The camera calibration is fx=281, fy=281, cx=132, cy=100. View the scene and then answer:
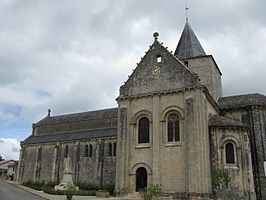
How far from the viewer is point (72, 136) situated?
4625 centimetres

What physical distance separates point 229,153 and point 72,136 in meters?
28.0

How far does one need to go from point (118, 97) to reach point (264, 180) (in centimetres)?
1629

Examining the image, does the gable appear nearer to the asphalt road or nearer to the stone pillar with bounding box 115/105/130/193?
the stone pillar with bounding box 115/105/130/193

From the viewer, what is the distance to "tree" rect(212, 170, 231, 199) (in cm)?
2266

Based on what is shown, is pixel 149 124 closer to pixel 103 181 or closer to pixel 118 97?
pixel 118 97

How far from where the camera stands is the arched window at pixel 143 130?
89.4 ft

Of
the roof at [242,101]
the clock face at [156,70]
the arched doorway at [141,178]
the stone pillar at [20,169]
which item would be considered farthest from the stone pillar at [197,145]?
the stone pillar at [20,169]

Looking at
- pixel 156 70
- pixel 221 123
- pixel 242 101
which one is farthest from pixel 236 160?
pixel 156 70

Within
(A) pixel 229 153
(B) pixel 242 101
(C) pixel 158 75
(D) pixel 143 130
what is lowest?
(A) pixel 229 153

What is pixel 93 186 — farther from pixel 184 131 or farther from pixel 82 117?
pixel 184 131

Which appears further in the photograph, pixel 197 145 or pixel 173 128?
pixel 173 128

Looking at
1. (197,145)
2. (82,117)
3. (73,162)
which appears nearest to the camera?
(197,145)

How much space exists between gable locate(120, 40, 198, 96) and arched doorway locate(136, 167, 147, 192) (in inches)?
299

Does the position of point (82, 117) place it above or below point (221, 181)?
above
